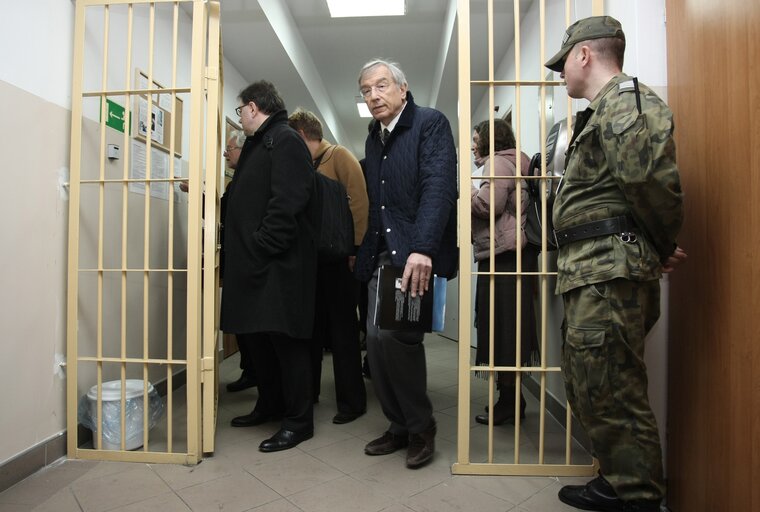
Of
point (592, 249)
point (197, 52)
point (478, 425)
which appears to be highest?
point (197, 52)

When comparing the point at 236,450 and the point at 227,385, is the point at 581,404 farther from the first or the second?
the point at 227,385

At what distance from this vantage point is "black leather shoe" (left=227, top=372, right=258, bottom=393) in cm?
284

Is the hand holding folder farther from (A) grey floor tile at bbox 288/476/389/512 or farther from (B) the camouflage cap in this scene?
(B) the camouflage cap

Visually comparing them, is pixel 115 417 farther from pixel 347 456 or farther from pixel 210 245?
pixel 347 456

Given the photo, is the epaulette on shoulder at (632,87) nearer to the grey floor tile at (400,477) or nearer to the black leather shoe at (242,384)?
the grey floor tile at (400,477)

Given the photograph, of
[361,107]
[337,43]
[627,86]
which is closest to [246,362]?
[627,86]

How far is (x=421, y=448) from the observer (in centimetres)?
179

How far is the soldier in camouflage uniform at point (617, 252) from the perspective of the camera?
Result: 121 centimetres

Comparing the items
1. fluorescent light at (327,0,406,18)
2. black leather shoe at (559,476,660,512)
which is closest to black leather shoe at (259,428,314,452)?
black leather shoe at (559,476,660,512)

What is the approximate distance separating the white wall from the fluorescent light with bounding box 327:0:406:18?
2.22m

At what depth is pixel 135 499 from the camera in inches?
60.2

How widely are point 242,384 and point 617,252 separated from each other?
229 centimetres

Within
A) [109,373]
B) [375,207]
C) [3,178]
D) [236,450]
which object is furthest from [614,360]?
[109,373]

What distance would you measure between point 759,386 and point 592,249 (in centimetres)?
48
